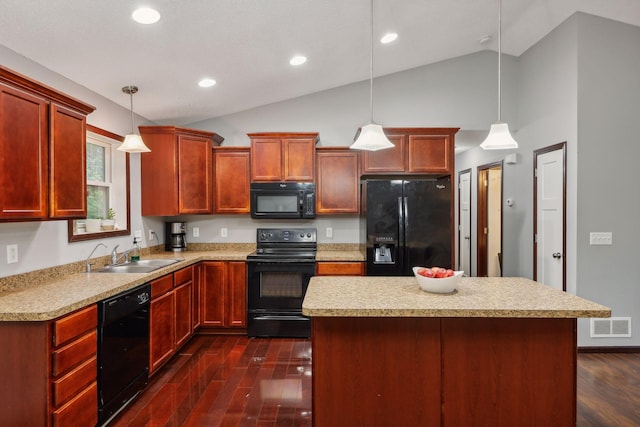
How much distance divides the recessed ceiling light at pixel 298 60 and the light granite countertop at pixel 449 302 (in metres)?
2.11

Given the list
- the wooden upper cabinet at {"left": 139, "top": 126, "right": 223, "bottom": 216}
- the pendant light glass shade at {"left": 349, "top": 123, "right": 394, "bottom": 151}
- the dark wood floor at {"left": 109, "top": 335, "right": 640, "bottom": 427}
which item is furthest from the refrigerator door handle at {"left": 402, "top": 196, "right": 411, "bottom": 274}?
the wooden upper cabinet at {"left": 139, "top": 126, "right": 223, "bottom": 216}

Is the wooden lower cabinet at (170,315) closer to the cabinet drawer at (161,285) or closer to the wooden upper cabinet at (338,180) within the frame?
the cabinet drawer at (161,285)

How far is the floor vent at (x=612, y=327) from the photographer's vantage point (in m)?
3.38

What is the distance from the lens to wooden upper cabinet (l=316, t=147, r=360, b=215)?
408cm

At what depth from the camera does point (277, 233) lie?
172 inches

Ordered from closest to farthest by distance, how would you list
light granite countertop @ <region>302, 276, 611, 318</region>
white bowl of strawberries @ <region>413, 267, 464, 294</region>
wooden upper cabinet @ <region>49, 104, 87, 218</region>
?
1. light granite countertop @ <region>302, 276, 611, 318</region>
2. white bowl of strawberries @ <region>413, 267, 464, 294</region>
3. wooden upper cabinet @ <region>49, 104, 87, 218</region>

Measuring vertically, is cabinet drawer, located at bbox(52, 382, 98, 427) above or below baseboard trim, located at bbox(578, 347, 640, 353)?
above

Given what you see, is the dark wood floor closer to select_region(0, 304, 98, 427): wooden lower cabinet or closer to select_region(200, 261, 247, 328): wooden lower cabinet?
select_region(200, 261, 247, 328): wooden lower cabinet

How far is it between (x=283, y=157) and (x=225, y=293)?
160 centimetres

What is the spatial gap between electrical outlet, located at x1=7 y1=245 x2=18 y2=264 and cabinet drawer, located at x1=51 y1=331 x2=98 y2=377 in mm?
752

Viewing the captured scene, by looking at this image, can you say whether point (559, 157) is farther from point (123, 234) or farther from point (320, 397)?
point (123, 234)

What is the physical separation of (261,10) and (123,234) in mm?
2452

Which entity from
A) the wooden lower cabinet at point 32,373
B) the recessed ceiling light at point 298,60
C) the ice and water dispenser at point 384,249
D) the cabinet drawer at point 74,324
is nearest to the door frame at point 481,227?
the ice and water dispenser at point 384,249

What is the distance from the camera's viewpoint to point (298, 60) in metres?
3.35
